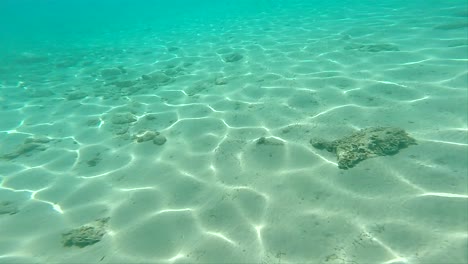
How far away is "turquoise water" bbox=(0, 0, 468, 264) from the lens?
315 centimetres

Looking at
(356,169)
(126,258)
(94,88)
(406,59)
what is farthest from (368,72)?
(94,88)

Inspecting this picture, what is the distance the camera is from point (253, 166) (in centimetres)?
441

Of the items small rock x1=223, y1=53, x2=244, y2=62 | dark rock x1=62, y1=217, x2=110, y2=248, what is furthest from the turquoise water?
small rock x1=223, y1=53, x2=244, y2=62

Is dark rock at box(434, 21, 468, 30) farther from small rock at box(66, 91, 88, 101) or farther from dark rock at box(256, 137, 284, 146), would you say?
small rock at box(66, 91, 88, 101)

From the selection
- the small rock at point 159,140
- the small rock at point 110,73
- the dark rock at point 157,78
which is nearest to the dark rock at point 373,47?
the dark rock at point 157,78

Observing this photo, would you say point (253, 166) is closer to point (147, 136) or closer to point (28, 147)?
point (147, 136)

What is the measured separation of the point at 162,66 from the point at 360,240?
10.1 meters

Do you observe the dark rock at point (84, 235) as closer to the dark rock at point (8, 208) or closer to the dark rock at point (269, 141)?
the dark rock at point (8, 208)

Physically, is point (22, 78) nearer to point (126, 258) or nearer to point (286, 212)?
point (126, 258)

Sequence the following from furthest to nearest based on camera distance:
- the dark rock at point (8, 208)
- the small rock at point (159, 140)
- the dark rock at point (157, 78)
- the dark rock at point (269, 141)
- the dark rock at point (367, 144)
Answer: the dark rock at point (157, 78), the small rock at point (159, 140), the dark rock at point (269, 141), the dark rock at point (8, 208), the dark rock at point (367, 144)

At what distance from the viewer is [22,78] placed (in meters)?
12.4

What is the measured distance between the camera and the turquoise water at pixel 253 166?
3150 mm

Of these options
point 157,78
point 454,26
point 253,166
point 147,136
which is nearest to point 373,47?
point 454,26

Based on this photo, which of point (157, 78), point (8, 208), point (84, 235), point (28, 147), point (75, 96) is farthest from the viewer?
point (157, 78)
